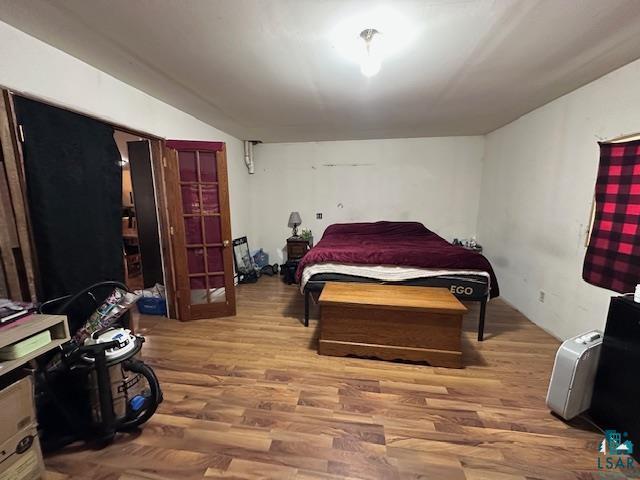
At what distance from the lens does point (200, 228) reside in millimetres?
2902

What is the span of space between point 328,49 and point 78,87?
72.9 inches

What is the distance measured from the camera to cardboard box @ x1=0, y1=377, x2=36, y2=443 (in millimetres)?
1080

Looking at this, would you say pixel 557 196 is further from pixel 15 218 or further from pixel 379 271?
pixel 15 218

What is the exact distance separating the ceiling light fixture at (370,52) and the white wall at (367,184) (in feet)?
9.01

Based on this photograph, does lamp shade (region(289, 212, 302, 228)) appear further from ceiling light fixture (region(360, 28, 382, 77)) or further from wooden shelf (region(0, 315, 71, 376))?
wooden shelf (region(0, 315, 71, 376))

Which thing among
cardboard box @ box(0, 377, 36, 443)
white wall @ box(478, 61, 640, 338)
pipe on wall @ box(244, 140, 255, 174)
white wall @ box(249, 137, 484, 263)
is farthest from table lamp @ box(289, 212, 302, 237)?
cardboard box @ box(0, 377, 36, 443)

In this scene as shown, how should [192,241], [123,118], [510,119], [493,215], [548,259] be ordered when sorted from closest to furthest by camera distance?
[123,118], [548,259], [192,241], [510,119], [493,215]

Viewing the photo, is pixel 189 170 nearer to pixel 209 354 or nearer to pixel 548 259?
pixel 209 354

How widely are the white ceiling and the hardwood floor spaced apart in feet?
7.78

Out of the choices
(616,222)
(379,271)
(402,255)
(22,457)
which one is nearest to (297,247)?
(379,271)

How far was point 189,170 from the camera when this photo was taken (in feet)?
9.15

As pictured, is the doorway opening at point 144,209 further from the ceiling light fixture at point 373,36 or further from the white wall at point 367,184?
the ceiling light fixture at point 373,36

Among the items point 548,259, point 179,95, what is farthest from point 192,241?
point 548,259

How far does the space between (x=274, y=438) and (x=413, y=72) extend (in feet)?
9.06
